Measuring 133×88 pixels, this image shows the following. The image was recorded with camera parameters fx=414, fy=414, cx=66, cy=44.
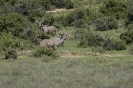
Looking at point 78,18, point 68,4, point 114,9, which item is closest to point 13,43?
point 78,18

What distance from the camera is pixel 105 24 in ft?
100

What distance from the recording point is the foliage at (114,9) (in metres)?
35.0

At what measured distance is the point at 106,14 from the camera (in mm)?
35156

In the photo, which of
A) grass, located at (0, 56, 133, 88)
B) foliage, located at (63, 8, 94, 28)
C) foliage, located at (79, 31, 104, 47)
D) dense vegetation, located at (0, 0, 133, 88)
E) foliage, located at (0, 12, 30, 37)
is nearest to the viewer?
grass, located at (0, 56, 133, 88)

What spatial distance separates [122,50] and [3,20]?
26.5 feet

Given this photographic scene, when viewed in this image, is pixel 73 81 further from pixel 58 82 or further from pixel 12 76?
pixel 12 76

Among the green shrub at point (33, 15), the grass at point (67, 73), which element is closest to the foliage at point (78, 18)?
the green shrub at point (33, 15)

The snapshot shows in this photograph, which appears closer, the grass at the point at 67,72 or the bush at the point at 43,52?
the grass at the point at 67,72

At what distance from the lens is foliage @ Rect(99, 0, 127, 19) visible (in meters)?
35.0

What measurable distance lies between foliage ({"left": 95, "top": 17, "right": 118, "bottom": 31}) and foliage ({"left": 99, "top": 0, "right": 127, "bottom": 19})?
329cm

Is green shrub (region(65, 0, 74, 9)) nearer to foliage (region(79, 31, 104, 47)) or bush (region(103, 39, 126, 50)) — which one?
foliage (region(79, 31, 104, 47))

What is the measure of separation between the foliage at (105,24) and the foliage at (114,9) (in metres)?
3.29

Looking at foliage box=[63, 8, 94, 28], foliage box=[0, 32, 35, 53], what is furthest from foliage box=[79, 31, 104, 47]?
foliage box=[63, 8, 94, 28]

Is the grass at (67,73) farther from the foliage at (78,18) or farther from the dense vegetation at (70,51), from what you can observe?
the foliage at (78,18)
